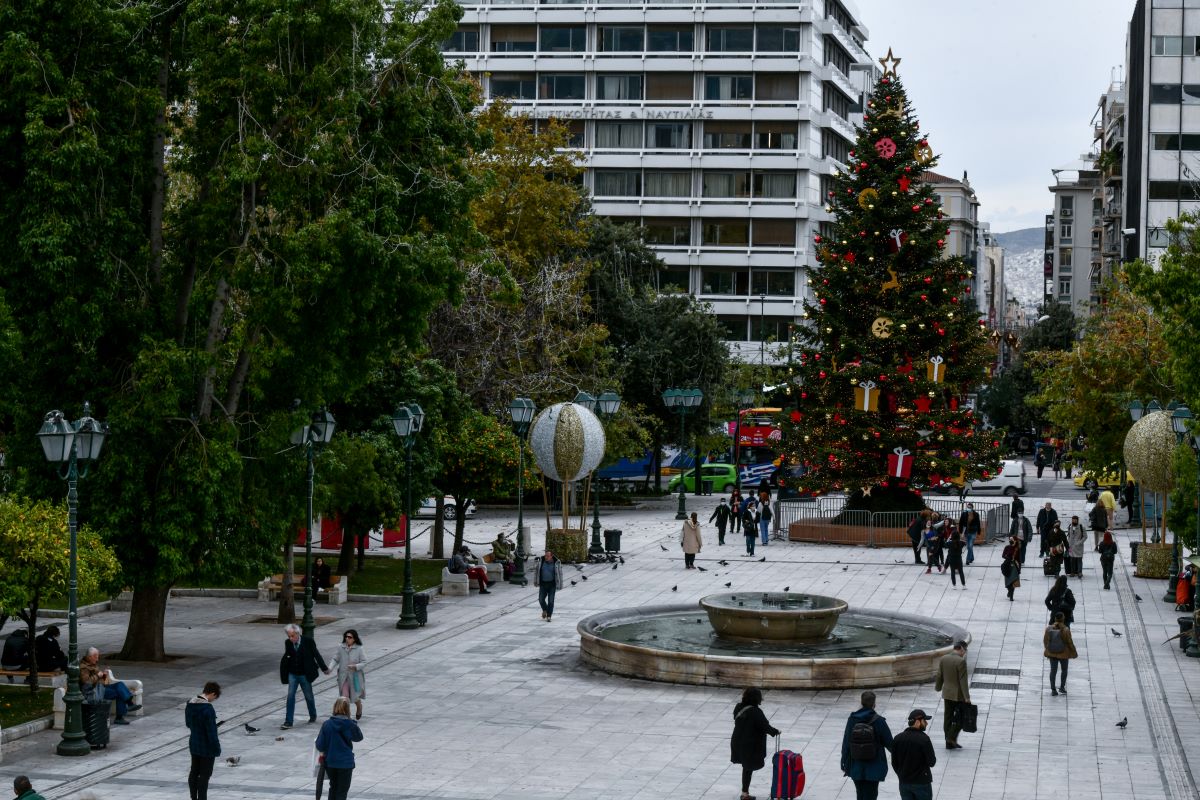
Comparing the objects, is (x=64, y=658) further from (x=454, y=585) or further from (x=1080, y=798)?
(x=1080, y=798)

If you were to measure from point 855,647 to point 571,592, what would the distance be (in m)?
9.86

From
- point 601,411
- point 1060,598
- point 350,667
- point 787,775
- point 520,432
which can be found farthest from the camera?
point 601,411

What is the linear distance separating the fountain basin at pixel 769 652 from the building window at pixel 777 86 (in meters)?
57.8

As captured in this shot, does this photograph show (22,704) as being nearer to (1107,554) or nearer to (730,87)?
(1107,554)

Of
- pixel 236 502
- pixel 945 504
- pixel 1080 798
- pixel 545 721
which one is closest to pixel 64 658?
pixel 236 502

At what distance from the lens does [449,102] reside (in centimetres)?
2534

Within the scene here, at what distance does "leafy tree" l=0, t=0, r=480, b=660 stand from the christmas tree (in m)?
22.1

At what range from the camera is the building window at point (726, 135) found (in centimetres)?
8238

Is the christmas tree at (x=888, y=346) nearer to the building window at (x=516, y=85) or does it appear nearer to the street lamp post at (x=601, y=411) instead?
the street lamp post at (x=601, y=411)

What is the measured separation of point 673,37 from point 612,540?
48761mm

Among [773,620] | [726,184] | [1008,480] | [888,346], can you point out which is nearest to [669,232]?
[726,184]

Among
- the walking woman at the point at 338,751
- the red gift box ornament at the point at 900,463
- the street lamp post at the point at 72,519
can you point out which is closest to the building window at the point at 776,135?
the red gift box ornament at the point at 900,463

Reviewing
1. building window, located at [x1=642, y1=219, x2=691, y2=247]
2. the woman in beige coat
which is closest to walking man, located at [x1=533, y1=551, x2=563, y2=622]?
the woman in beige coat

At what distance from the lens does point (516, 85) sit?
8462 cm
